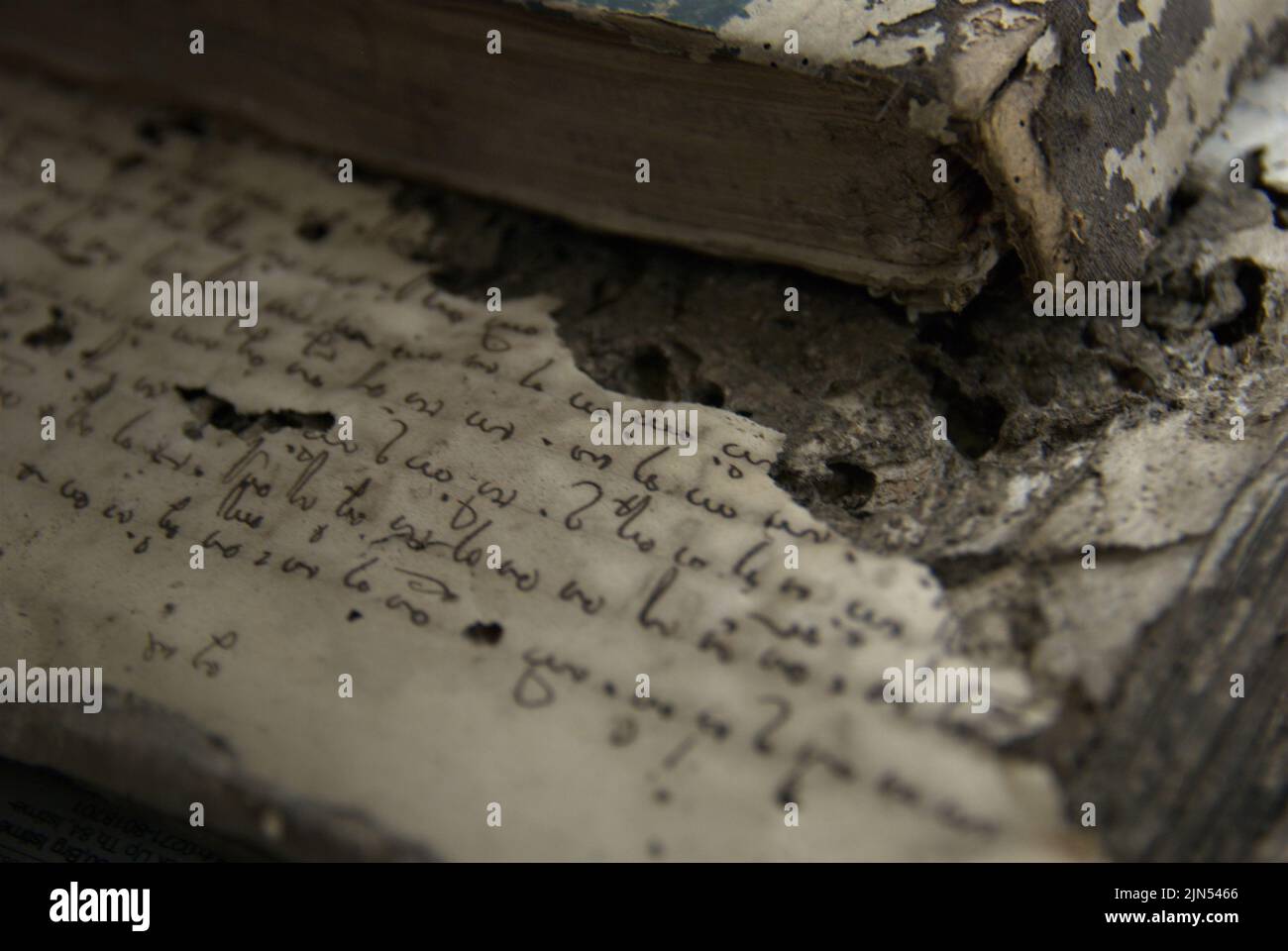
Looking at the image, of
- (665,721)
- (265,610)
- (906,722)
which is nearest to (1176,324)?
(906,722)

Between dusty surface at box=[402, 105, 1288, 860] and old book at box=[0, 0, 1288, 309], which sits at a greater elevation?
old book at box=[0, 0, 1288, 309]

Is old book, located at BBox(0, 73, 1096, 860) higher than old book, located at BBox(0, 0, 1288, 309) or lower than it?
lower

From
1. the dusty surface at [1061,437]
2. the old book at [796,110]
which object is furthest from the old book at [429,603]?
the old book at [796,110]

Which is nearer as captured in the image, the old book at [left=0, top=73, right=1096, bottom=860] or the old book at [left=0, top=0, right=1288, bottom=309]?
the old book at [left=0, top=73, right=1096, bottom=860]

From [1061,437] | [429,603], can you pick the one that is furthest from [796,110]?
[429,603]

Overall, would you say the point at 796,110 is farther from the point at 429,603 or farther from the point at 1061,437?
the point at 429,603

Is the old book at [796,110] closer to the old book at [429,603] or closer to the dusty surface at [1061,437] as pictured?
the dusty surface at [1061,437]

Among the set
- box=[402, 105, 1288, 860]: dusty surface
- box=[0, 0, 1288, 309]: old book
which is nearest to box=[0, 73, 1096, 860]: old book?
box=[402, 105, 1288, 860]: dusty surface

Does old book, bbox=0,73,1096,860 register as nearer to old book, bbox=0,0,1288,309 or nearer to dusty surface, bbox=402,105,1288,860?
dusty surface, bbox=402,105,1288,860
